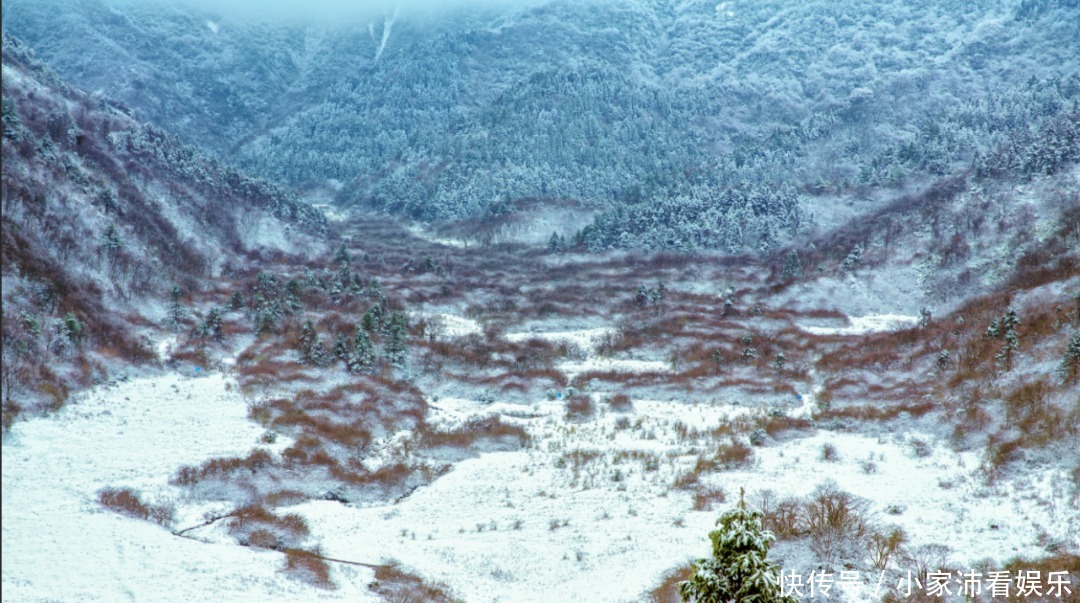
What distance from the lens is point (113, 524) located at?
20.4 m

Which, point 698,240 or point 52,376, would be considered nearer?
point 52,376

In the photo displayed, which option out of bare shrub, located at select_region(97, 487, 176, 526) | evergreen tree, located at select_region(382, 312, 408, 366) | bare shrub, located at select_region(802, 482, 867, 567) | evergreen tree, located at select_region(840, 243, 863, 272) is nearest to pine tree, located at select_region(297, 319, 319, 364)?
evergreen tree, located at select_region(382, 312, 408, 366)

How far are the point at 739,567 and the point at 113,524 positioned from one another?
20.6m

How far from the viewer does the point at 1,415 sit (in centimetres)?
2739

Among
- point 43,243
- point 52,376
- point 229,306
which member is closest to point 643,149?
point 229,306

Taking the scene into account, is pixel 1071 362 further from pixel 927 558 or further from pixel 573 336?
pixel 573 336

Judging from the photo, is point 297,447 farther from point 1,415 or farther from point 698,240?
point 698,240

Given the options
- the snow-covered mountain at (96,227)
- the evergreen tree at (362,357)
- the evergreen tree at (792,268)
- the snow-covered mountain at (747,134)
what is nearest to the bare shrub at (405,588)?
the snow-covered mountain at (96,227)

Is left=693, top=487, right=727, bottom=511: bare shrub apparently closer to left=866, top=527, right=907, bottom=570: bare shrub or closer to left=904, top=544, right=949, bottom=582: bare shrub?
left=866, top=527, right=907, bottom=570: bare shrub

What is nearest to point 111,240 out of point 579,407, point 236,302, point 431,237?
point 236,302

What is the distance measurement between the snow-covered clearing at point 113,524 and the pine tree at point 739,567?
43.4 ft

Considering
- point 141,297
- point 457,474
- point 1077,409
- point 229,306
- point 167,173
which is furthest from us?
point 167,173

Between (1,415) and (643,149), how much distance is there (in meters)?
163

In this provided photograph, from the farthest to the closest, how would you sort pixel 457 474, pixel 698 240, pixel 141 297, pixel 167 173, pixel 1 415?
1. pixel 698 240
2. pixel 167 173
3. pixel 141 297
4. pixel 457 474
5. pixel 1 415
